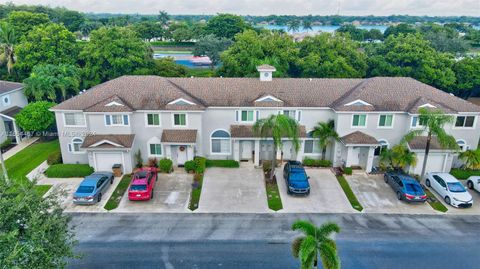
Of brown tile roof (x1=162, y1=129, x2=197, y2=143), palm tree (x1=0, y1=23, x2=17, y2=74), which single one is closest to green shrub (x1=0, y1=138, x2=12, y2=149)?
brown tile roof (x1=162, y1=129, x2=197, y2=143)

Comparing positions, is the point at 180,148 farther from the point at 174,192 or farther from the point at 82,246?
the point at 82,246

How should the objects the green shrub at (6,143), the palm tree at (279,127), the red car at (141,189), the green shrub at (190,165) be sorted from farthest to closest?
the green shrub at (6,143)
the green shrub at (190,165)
the palm tree at (279,127)
the red car at (141,189)

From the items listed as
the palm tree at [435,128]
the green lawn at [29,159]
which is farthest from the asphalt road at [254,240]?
the green lawn at [29,159]

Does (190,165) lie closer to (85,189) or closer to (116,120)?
(116,120)

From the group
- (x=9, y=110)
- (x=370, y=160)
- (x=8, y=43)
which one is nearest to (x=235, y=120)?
(x=370, y=160)

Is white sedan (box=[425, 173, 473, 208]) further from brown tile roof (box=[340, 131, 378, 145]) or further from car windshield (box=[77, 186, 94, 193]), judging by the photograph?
car windshield (box=[77, 186, 94, 193])

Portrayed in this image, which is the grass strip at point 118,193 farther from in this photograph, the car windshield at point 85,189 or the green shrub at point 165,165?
the green shrub at point 165,165
